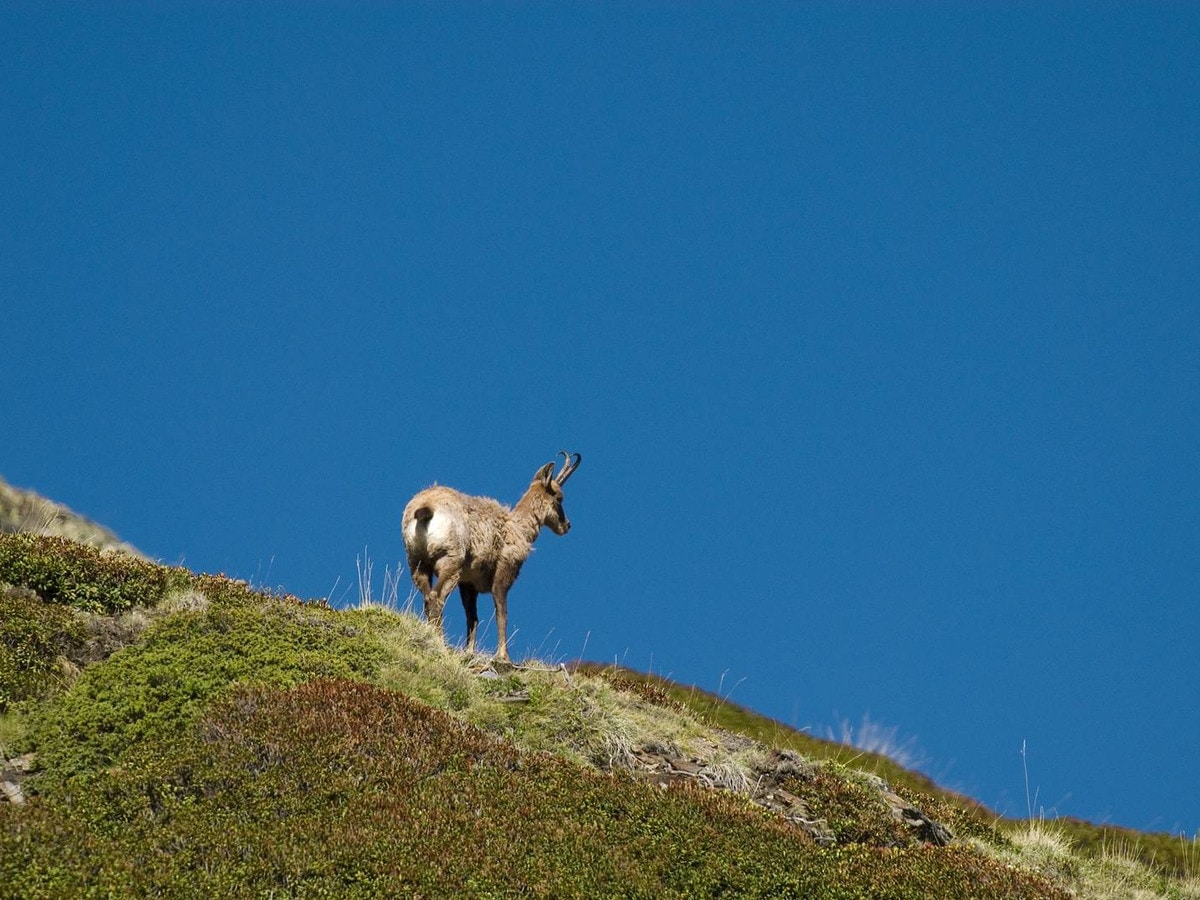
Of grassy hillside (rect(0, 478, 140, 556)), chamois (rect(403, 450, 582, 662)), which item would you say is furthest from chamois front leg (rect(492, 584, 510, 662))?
grassy hillside (rect(0, 478, 140, 556))

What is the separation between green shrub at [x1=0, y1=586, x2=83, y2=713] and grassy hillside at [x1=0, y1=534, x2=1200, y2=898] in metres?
0.02

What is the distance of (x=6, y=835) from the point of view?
8.76 meters

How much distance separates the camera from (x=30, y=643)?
12156 mm

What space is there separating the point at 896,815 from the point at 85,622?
8.51 meters

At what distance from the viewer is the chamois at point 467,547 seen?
16438 mm

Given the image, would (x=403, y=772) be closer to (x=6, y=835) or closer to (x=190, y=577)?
(x=6, y=835)

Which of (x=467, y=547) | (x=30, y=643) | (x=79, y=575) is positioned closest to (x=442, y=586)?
(x=467, y=547)

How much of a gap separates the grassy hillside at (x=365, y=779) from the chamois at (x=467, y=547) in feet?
4.97

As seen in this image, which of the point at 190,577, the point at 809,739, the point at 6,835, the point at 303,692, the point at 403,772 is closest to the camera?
the point at 6,835

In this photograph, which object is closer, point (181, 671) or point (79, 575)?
point (181, 671)

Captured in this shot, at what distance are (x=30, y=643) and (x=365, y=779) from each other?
407cm

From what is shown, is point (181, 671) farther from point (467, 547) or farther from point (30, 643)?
point (467, 547)

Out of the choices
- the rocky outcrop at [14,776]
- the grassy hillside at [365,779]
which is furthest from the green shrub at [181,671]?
the rocky outcrop at [14,776]

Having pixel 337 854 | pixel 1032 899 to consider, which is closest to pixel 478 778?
pixel 337 854
